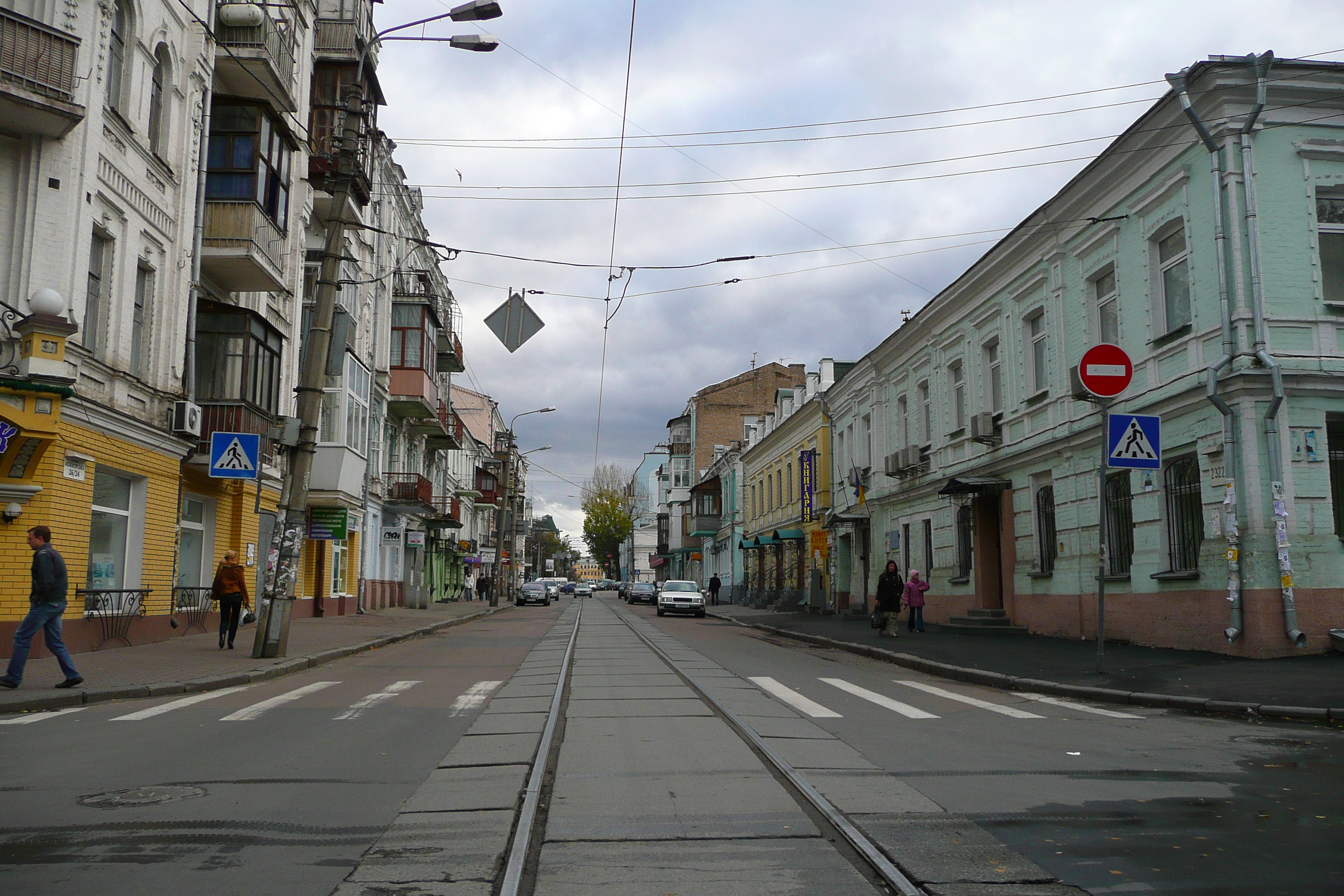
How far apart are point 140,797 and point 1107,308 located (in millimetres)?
17626

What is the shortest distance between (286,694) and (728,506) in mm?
51479

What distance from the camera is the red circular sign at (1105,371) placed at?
13.6 m

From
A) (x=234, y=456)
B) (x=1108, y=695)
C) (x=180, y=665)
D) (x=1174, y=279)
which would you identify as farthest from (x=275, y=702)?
(x=1174, y=279)

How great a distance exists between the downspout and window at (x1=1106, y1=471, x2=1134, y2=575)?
345 centimetres

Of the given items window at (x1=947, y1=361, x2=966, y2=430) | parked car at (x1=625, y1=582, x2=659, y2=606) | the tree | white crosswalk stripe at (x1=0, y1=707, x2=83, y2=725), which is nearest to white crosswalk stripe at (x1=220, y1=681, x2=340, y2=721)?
white crosswalk stripe at (x1=0, y1=707, x2=83, y2=725)

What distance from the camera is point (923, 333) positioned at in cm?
2909

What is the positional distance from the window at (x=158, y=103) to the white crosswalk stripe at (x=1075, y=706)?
54.5ft

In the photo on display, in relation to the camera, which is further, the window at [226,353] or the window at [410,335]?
the window at [410,335]

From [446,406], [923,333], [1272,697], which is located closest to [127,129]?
[1272,697]

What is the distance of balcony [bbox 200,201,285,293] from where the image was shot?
20.5 metres

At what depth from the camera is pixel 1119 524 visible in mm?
18641

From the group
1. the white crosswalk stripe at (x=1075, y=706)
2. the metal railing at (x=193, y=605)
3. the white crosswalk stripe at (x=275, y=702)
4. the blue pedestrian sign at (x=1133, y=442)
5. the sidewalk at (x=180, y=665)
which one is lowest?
the white crosswalk stripe at (x=1075, y=706)

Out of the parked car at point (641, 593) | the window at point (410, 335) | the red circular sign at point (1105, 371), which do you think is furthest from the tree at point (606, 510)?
the red circular sign at point (1105, 371)

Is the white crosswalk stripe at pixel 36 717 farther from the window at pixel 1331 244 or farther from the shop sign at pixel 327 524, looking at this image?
Answer: the shop sign at pixel 327 524
